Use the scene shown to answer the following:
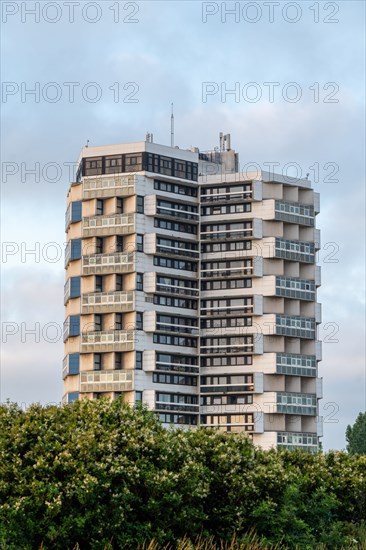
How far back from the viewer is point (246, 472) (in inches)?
1608

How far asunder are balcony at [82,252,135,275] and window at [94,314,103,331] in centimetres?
468

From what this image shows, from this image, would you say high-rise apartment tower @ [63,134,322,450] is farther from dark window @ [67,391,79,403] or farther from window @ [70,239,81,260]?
dark window @ [67,391,79,403]

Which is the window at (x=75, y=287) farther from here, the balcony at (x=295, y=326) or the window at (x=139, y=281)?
the balcony at (x=295, y=326)

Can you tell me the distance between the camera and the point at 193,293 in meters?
123

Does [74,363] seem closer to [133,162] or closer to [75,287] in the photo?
[75,287]

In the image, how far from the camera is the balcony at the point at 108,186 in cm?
11956

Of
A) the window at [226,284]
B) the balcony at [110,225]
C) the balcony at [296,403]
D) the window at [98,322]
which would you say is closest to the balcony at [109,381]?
the window at [98,322]

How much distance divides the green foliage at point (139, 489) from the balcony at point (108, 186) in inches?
3060

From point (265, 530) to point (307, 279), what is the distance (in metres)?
85.2

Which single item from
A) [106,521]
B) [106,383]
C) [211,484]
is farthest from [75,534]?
[106,383]

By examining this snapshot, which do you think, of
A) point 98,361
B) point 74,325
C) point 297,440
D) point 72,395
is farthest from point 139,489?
point 74,325

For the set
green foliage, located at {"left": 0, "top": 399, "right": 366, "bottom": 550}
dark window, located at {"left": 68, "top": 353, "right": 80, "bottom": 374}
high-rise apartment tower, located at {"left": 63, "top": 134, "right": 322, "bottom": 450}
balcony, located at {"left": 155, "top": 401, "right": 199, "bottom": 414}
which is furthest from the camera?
dark window, located at {"left": 68, "top": 353, "right": 80, "bottom": 374}

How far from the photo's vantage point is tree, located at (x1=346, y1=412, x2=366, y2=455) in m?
148

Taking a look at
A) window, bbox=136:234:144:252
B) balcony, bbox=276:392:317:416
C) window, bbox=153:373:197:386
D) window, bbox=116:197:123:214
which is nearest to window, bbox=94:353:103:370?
window, bbox=153:373:197:386
